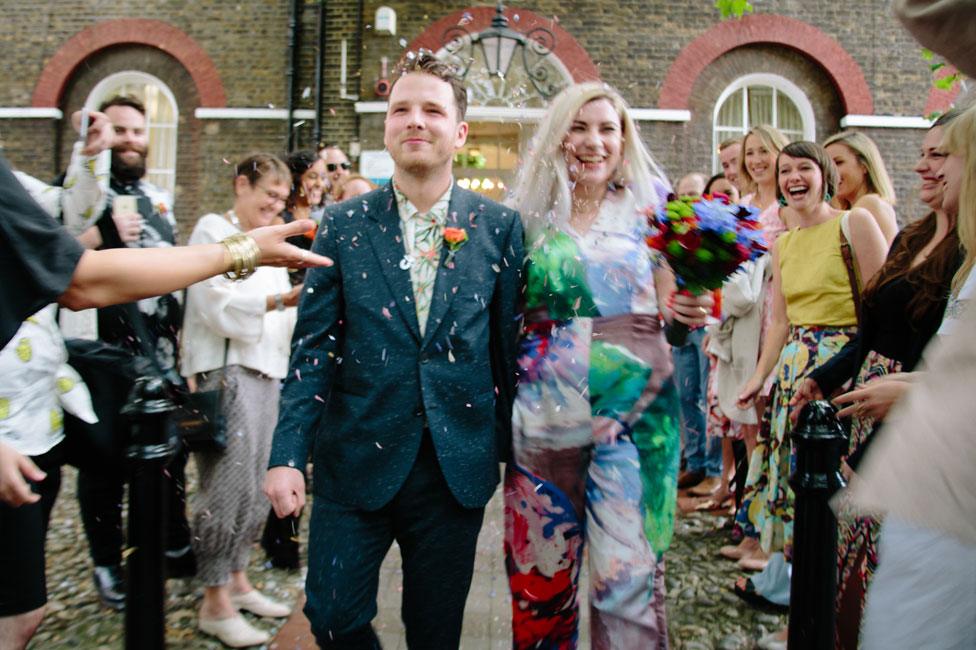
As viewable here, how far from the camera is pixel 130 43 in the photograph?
38.6 feet

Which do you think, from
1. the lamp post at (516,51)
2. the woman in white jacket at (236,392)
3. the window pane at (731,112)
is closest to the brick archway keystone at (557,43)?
the lamp post at (516,51)

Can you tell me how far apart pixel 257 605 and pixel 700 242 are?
9.27ft

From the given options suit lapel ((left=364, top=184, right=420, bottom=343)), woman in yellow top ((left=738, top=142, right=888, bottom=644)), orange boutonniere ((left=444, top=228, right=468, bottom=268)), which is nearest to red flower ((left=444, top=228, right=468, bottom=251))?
orange boutonniere ((left=444, top=228, right=468, bottom=268))

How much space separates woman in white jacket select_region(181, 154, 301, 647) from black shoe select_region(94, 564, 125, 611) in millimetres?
491

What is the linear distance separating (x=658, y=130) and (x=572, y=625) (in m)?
9.70

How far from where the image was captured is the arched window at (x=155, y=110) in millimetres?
11898

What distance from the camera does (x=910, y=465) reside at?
1078 millimetres

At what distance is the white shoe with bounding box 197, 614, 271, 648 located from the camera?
328cm

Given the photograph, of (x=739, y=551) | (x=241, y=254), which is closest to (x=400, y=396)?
(x=241, y=254)

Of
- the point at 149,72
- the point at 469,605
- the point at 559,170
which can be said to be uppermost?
the point at 149,72

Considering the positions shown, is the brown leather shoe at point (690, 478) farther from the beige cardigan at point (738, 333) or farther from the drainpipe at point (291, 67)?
the drainpipe at point (291, 67)

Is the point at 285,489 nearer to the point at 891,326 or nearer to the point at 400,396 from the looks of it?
the point at 400,396

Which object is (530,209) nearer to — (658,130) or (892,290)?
(892,290)

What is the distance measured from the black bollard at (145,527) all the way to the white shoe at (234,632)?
1123mm
